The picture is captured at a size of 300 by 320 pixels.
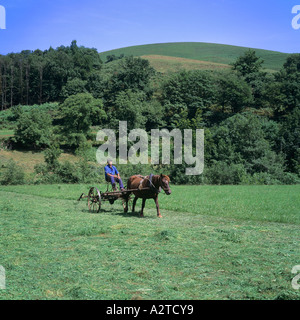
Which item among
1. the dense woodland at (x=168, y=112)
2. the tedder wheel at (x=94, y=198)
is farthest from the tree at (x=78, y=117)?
the tedder wheel at (x=94, y=198)

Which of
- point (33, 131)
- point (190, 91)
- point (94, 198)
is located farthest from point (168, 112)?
point (94, 198)

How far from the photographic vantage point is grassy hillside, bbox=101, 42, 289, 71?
12689cm

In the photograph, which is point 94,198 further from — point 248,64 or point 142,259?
point 248,64

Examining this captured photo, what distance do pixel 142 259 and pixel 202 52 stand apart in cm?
14393

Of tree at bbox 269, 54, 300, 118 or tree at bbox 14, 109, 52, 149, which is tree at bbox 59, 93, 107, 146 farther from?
tree at bbox 269, 54, 300, 118

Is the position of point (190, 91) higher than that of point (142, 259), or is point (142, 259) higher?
point (190, 91)

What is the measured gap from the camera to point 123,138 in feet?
197

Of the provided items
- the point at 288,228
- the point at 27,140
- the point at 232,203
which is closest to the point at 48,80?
the point at 27,140

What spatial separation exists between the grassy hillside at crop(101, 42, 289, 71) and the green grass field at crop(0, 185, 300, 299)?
11427 centimetres

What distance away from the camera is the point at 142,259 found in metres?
8.47

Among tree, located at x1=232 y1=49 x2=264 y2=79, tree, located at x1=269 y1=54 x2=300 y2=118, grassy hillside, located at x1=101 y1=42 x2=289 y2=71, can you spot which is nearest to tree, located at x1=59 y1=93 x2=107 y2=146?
tree, located at x1=269 y1=54 x2=300 y2=118

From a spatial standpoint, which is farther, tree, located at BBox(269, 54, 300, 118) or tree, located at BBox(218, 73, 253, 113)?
tree, located at BBox(218, 73, 253, 113)
